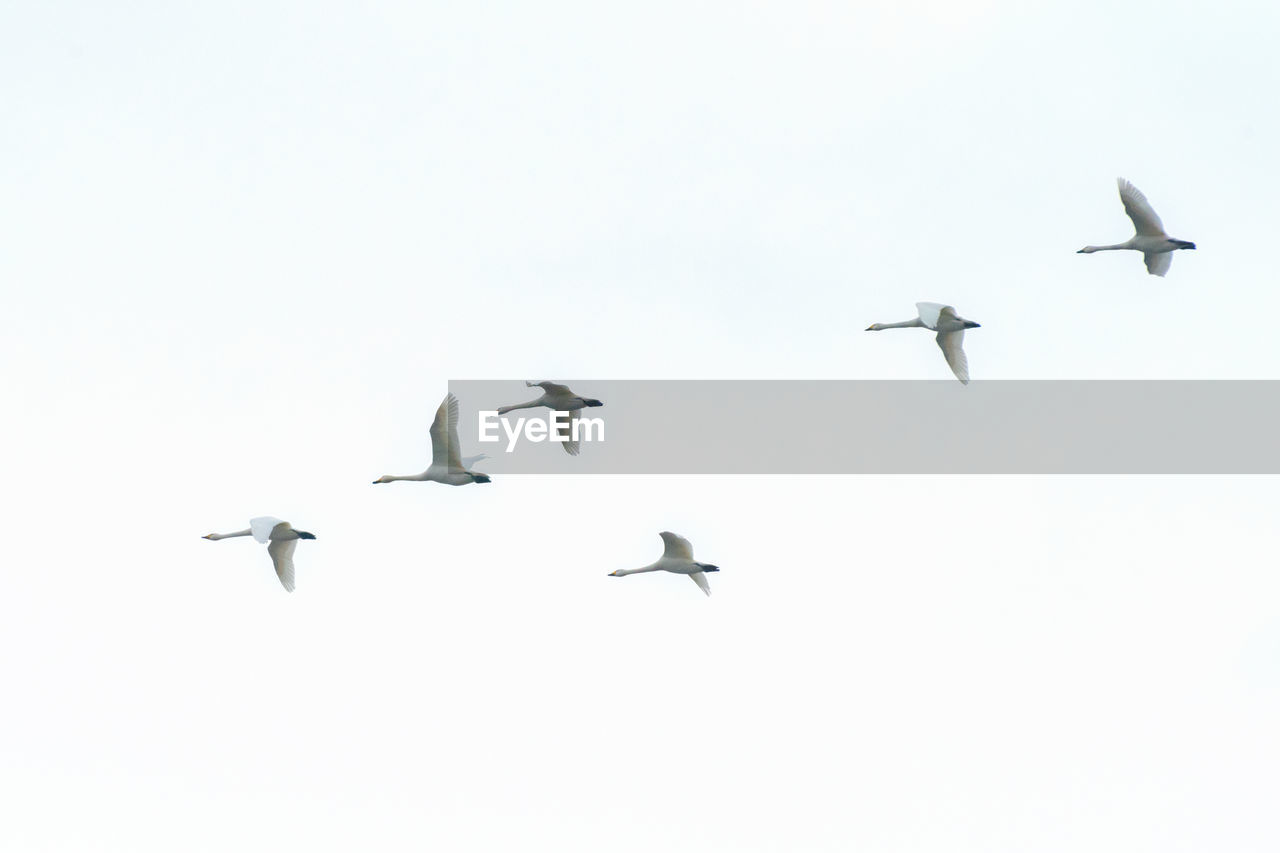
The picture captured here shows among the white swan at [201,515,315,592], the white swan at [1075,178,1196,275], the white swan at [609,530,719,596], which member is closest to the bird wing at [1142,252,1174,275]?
the white swan at [1075,178,1196,275]

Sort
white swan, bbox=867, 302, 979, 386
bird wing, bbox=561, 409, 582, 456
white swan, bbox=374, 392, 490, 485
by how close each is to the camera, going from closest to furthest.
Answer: white swan, bbox=374, 392, 490, 485, white swan, bbox=867, 302, 979, 386, bird wing, bbox=561, 409, 582, 456

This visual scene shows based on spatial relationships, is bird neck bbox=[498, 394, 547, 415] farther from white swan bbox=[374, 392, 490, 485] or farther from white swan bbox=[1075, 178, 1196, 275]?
white swan bbox=[1075, 178, 1196, 275]

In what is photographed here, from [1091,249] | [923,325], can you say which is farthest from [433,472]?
[1091,249]

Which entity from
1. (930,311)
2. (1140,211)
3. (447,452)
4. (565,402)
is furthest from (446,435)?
(1140,211)

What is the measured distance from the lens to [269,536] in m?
67.3

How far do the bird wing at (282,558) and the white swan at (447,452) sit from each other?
14.9 feet

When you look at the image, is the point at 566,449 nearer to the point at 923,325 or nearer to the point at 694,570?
the point at 694,570

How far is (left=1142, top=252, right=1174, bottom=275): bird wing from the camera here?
70.8 m

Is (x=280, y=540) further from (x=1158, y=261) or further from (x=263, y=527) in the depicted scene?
(x=1158, y=261)

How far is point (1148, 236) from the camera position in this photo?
70.5m

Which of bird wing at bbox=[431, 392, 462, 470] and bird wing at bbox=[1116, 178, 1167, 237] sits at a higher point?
bird wing at bbox=[1116, 178, 1167, 237]

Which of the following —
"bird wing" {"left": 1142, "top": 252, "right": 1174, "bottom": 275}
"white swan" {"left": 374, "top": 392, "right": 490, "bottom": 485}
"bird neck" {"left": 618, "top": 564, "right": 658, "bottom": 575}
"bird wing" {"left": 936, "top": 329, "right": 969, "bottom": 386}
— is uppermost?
"bird wing" {"left": 1142, "top": 252, "right": 1174, "bottom": 275}

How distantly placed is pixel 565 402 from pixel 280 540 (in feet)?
32.3

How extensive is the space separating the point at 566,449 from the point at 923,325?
1149 cm
